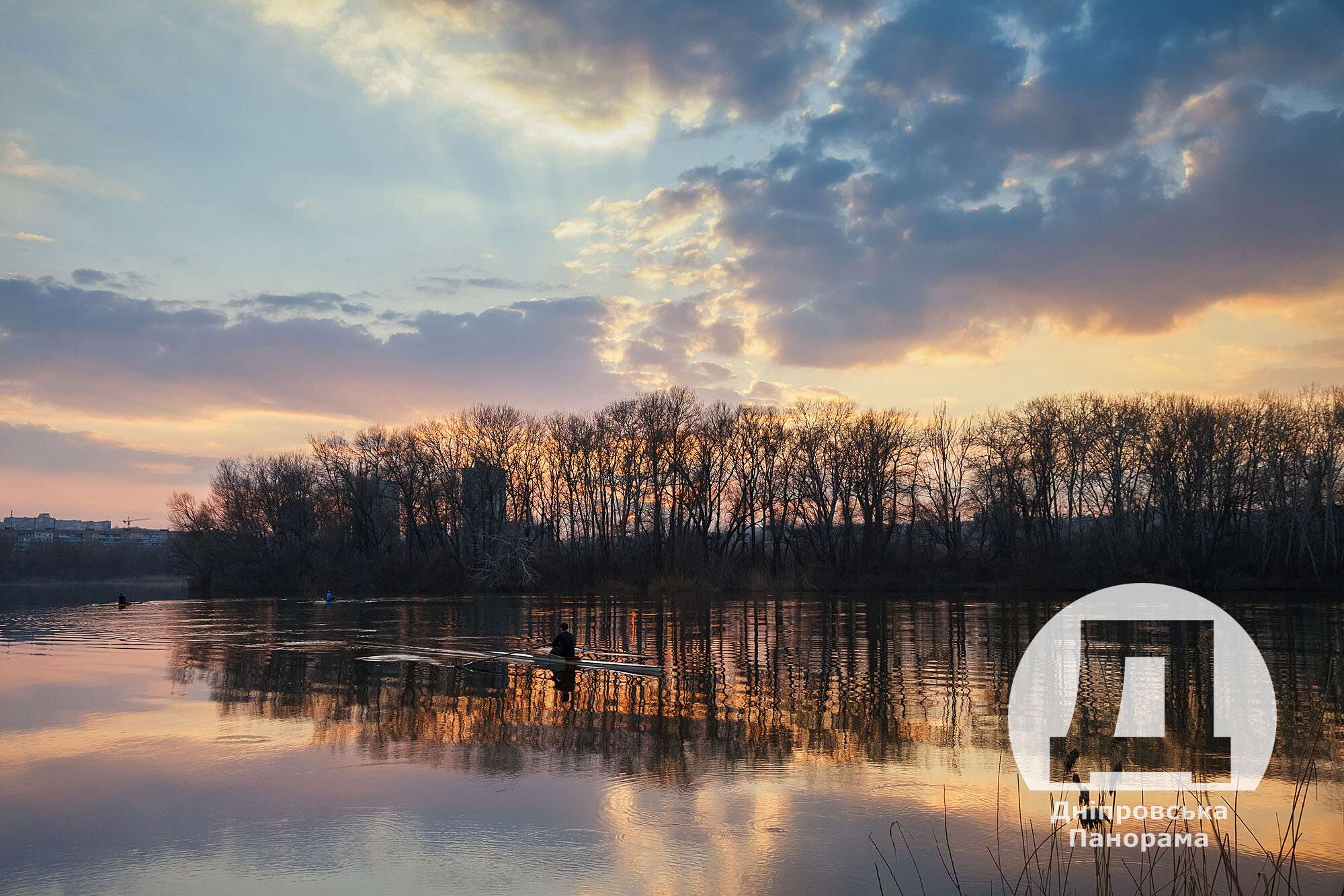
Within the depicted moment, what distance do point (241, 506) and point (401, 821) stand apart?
279 ft

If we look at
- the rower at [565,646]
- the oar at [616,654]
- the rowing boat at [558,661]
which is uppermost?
the rower at [565,646]

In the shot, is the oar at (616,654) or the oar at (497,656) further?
the oar at (616,654)

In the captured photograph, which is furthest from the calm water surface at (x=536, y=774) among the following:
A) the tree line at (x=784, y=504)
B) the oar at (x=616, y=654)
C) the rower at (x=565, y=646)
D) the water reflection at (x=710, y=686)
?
the tree line at (x=784, y=504)

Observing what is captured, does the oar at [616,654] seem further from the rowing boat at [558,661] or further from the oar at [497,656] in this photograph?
the oar at [497,656]

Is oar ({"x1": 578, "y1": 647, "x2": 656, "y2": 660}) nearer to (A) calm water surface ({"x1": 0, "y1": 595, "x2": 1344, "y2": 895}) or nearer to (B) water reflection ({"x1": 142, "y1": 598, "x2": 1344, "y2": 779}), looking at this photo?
(B) water reflection ({"x1": 142, "y1": 598, "x2": 1344, "y2": 779})

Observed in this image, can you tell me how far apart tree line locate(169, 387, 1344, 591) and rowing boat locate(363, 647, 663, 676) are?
36.4 meters

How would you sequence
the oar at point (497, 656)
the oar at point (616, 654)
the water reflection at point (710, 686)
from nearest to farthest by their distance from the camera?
the water reflection at point (710, 686), the oar at point (497, 656), the oar at point (616, 654)

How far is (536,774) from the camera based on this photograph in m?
12.0

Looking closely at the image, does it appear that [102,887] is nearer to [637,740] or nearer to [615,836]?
[615,836]

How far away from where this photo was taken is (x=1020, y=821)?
9383 millimetres

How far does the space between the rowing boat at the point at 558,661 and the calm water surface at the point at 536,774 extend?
20.3 inches

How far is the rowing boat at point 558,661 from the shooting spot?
22.7 meters

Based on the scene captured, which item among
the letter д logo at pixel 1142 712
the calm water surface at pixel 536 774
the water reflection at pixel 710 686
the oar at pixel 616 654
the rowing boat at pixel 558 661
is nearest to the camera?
the calm water surface at pixel 536 774

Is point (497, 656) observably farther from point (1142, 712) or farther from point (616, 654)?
point (1142, 712)
